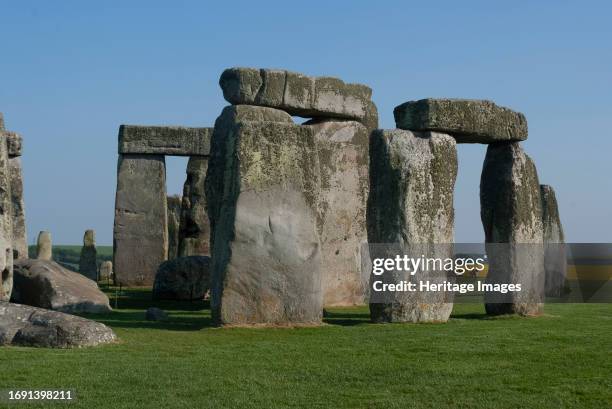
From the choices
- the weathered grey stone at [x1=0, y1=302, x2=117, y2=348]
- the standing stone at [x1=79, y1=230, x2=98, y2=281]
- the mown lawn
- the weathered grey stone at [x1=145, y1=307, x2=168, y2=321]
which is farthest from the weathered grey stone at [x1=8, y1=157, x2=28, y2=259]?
the weathered grey stone at [x1=0, y1=302, x2=117, y2=348]

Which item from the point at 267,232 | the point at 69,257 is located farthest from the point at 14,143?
the point at 69,257

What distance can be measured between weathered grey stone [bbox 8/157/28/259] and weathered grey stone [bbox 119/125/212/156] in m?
2.34

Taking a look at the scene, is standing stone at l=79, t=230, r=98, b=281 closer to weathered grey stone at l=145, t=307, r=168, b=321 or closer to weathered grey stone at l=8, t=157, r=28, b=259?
weathered grey stone at l=8, t=157, r=28, b=259

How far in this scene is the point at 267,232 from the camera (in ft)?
37.8

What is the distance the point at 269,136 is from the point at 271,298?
Result: 178 centimetres

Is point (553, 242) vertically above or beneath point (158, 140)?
beneath

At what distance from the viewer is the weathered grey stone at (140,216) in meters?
22.3

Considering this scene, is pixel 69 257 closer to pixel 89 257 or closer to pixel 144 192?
pixel 89 257

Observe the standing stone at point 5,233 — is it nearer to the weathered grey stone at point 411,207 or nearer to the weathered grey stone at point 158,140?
the weathered grey stone at point 411,207

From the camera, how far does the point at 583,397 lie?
794 cm

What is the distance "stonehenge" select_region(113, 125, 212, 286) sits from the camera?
22.3m

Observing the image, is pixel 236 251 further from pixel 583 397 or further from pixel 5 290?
pixel 583 397

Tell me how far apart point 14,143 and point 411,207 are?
415 inches

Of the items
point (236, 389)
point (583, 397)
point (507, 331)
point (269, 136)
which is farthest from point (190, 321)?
point (583, 397)
